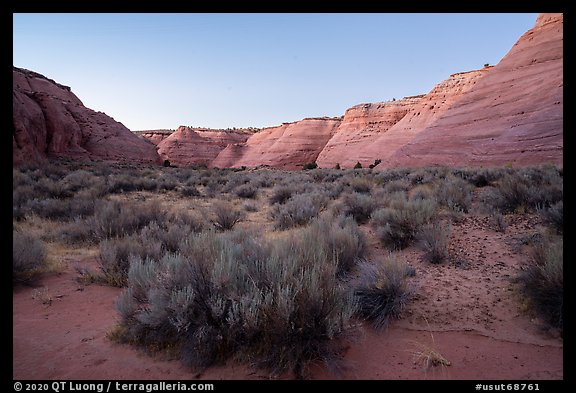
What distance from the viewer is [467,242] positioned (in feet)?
16.1

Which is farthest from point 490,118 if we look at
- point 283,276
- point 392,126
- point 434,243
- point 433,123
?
point 283,276

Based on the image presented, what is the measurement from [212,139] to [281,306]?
2900 inches

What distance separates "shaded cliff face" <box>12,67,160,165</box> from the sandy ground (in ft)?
67.5

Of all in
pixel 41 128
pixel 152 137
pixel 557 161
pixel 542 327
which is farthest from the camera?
pixel 152 137

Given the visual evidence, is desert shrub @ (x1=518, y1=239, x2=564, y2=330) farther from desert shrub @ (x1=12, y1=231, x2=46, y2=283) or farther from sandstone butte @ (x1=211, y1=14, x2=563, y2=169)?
sandstone butte @ (x1=211, y1=14, x2=563, y2=169)

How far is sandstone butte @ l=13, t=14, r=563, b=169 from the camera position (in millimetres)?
22188

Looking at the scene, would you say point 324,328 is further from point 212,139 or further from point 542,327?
point 212,139

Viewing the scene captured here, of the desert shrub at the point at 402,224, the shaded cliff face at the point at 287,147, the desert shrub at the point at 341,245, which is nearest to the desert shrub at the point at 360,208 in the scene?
the desert shrub at the point at 402,224

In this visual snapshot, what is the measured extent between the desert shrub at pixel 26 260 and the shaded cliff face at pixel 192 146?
6056cm

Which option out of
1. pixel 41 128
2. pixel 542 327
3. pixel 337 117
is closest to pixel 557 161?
pixel 542 327

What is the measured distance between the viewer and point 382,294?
3.19 m

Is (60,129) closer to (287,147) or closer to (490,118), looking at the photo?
(287,147)

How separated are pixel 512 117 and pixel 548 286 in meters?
28.1

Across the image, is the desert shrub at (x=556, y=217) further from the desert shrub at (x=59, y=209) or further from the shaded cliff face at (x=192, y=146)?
the shaded cliff face at (x=192, y=146)
